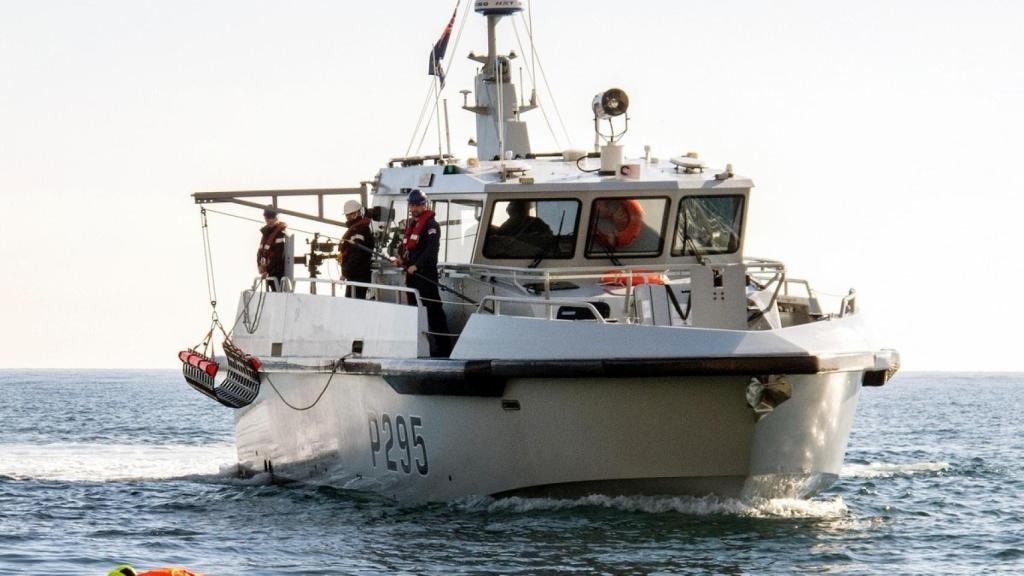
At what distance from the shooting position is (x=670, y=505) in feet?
38.8

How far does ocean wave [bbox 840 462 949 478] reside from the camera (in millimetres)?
17328

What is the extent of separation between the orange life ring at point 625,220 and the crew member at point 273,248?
4043 mm

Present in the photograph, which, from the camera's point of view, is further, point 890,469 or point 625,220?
point 890,469

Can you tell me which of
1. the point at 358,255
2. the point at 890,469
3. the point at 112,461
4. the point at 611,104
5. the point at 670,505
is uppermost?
the point at 611,104

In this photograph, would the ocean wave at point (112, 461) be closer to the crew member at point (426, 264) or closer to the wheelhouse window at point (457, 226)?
the wheelhouse window at point (457, 226)

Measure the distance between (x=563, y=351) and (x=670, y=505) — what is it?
56.3 inches

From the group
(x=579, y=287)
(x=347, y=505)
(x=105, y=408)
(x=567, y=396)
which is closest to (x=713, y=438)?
(x=567, y=396)

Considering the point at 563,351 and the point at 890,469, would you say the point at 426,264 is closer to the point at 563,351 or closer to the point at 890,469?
the point at 563,351

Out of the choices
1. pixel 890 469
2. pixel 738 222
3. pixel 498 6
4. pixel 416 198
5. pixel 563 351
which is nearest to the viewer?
pixel 563 351

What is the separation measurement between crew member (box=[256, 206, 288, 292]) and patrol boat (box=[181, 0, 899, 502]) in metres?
0.27

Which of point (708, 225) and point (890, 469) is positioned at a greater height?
point (708, 225)

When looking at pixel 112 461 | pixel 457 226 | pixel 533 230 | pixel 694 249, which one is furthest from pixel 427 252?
pixel 112 461

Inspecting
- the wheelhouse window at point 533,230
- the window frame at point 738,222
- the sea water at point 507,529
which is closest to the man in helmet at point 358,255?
the wheelhouse window at point 533,230

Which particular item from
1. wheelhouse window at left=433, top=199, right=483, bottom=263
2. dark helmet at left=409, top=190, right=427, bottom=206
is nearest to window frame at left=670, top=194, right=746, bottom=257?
wheelhouse window at left=433, top=199, right=483, bottom=263
